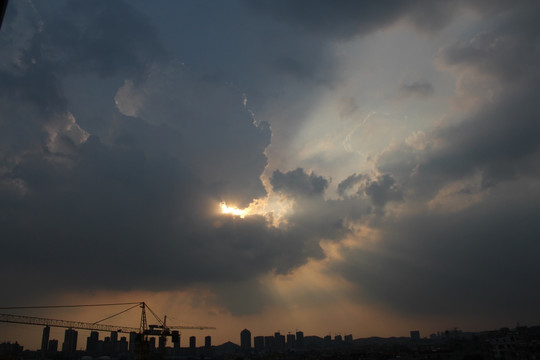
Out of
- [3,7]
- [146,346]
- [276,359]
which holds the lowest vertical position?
[276,359]

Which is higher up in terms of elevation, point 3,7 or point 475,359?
point 3,7

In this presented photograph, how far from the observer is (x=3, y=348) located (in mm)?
192000

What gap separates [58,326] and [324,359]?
103m

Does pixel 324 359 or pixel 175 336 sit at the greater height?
pixel 175 336

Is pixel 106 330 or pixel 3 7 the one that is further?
pixel 106 330

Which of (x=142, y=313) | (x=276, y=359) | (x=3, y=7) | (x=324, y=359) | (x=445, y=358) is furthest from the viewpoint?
(x=276, y=359)

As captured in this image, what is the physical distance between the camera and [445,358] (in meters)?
95.8

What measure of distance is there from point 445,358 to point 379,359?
28.7 meters

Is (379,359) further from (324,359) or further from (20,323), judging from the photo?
(20,323)

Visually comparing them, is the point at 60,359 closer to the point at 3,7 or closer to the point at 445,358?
the point at 445,358

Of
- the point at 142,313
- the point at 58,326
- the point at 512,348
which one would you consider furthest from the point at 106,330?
the point at 512,348

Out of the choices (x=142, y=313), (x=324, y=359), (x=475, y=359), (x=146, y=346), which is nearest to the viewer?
(x=475, y=359)

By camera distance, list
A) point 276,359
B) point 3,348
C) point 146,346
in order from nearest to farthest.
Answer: point 146,346, point 276,359, point 3,348

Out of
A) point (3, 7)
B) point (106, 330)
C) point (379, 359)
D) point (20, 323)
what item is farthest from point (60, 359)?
point (3, 7)
